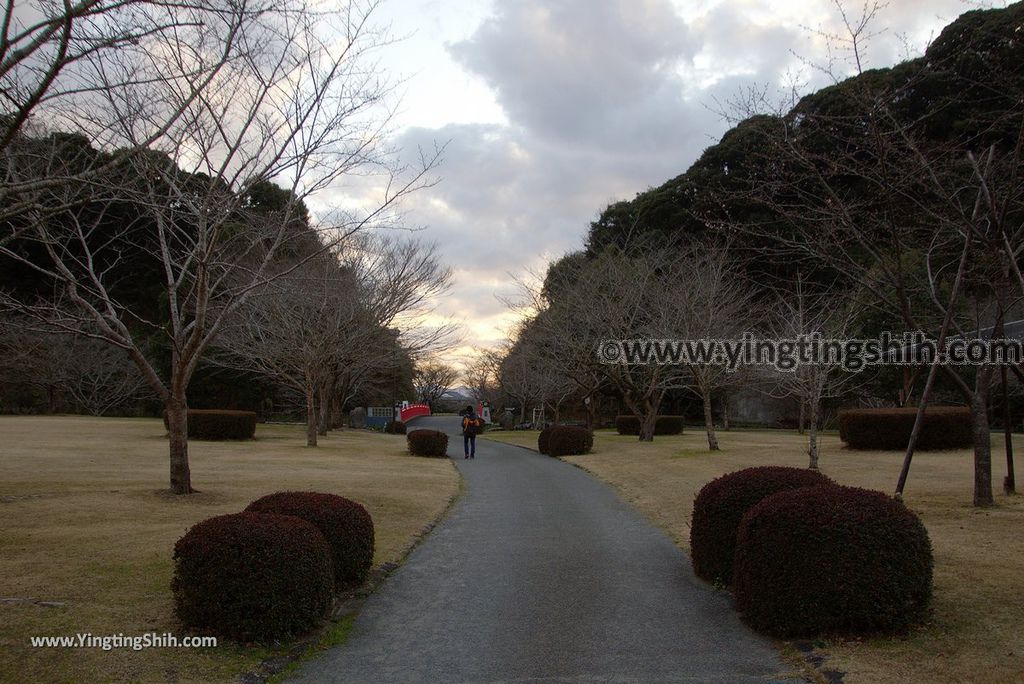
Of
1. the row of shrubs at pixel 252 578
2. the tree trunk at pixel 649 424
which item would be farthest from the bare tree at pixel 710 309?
the row of shrubs at pixel 252 578

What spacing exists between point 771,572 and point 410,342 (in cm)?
2899

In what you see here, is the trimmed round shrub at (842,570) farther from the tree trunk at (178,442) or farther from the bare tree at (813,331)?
the bare tree at (813,331)

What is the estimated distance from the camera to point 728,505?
747 centimetres

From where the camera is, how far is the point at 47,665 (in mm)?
4809

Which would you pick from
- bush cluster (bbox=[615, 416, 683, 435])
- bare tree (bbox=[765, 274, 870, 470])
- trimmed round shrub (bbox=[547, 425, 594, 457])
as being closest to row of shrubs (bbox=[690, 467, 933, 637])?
bare tree (bbox=[765, 274, 870, 470])

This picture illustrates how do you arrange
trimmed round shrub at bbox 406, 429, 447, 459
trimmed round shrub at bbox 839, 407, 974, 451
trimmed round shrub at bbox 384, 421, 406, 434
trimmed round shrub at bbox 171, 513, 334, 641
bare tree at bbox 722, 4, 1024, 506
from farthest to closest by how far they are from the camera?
trimmed round shrub at bbox 384, 421, 406, 434 → trimmed round shrub at bbox 406, 429, 447, 459 → trimmed round shrub at bbox 839, 407, 974, 451 → bare tree at bbox 722, 4, 1024, 506 → trimmed round shrub at bbox 171, 513, 334, 641

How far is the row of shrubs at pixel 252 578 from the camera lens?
17.8 ft

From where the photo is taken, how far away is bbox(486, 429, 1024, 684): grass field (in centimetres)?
501

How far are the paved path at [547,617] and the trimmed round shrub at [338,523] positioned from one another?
37cm

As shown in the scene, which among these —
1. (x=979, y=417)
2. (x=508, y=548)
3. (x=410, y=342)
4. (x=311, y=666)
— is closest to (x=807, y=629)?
(x=311, y=666)

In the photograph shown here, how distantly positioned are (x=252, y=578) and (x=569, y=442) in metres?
22.5

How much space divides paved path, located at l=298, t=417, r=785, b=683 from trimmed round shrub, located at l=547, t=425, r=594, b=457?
16106mm

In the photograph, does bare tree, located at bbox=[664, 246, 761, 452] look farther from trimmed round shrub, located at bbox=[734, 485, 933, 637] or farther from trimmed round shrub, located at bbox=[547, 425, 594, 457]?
trimmed round shrub, located at bbox=[734, 485, 933, 637]

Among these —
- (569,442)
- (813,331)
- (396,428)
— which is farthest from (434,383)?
(813,331)
